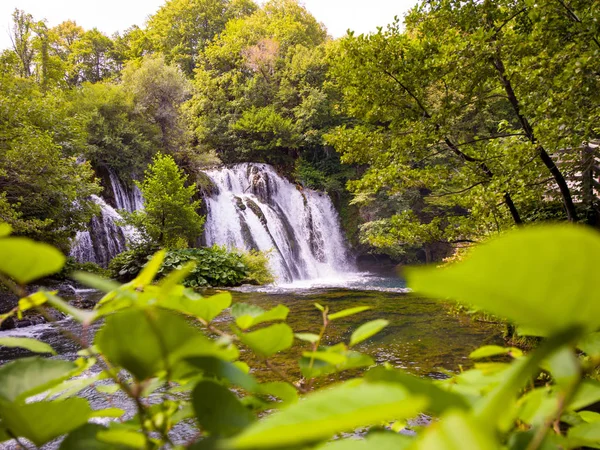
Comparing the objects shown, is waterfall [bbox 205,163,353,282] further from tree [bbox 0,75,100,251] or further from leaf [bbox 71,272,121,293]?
leaf [bbox 71,272,121,293]

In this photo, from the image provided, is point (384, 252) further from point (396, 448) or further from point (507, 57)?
point (396, 448)

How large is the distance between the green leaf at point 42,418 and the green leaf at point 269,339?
0.17m

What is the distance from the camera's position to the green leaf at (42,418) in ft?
1.07

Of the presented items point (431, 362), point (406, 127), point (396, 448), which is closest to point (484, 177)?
point (406, 127)

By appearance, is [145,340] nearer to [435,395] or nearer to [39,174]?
[435,395]

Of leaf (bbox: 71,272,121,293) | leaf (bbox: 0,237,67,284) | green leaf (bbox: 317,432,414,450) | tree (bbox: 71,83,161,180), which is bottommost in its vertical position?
green leaf (bbox: 317,432,414,450)

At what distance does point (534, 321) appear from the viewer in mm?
186

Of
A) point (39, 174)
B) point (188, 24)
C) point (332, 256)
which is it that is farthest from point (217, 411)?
point (188, 24)

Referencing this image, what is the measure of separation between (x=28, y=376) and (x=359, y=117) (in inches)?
213

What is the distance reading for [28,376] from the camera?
363 millimetres

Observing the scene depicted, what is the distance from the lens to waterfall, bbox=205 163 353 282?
1361 cm

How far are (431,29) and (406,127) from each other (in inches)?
49.2

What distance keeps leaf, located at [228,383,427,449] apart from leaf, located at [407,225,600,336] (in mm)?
57

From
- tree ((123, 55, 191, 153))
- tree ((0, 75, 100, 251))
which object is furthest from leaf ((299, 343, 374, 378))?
tree ((123, 55, 191, 153))
